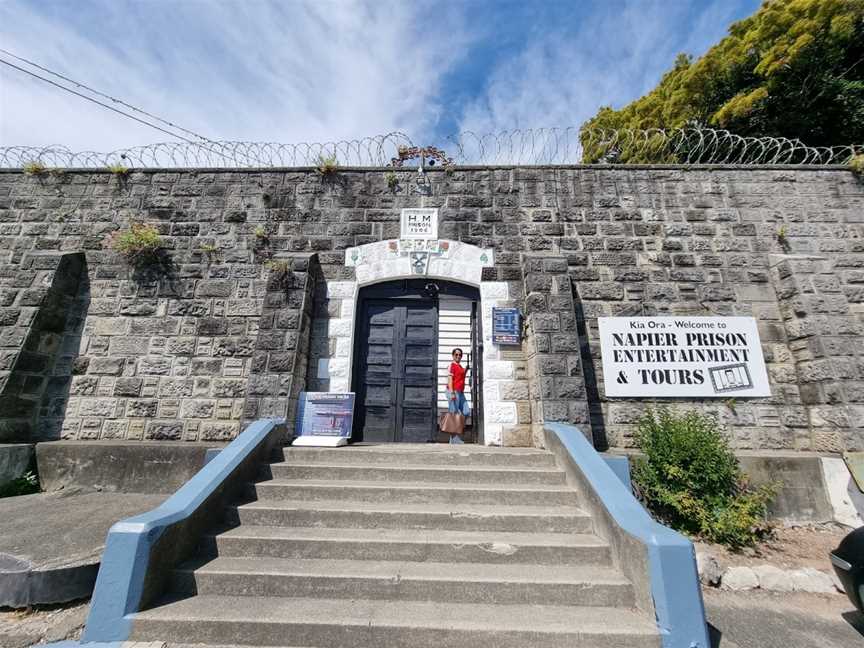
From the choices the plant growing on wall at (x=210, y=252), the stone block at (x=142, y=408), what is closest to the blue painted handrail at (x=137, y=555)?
the stone block at (x=142, y=408)

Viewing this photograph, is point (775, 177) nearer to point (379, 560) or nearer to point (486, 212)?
point (486, 212)

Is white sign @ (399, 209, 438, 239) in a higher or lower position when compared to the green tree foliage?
lower

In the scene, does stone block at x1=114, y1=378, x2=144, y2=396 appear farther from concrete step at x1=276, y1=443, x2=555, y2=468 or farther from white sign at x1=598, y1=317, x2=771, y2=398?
white sign at x1=598, y1=317, x2=771, y2=398

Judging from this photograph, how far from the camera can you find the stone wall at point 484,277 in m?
5.44

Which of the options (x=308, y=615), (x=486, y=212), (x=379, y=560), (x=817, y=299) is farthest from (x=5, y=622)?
(x=817, y=299)

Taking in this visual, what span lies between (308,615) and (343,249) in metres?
5.08

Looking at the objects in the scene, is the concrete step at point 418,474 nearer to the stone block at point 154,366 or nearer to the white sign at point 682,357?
the white sign at point 682,357

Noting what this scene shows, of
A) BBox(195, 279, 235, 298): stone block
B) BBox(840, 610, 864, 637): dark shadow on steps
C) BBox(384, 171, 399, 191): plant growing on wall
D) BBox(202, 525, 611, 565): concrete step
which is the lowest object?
BBox(840, 610, 864, 637): dark shadow on steps

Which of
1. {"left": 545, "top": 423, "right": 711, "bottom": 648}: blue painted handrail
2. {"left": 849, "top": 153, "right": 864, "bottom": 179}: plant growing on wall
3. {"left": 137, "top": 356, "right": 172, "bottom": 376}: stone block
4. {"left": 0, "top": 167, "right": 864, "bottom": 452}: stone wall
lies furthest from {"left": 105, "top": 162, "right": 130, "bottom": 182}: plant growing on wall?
{"left": 849, "top": 153, "right": 864, "bottom": 179}: plant growing on wall

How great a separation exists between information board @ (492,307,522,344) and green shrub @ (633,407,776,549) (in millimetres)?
2251

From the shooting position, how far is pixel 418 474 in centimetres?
420

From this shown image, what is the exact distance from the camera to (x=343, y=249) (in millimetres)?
6430

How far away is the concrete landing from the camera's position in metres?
2.98

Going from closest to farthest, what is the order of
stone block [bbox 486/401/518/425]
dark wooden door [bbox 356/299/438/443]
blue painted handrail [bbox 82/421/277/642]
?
blue painted handrail [bbox 82/421/277/642] < stone block [bbox 486/401/518/425] < dark wooden door [bbox 356/299/438/443]
